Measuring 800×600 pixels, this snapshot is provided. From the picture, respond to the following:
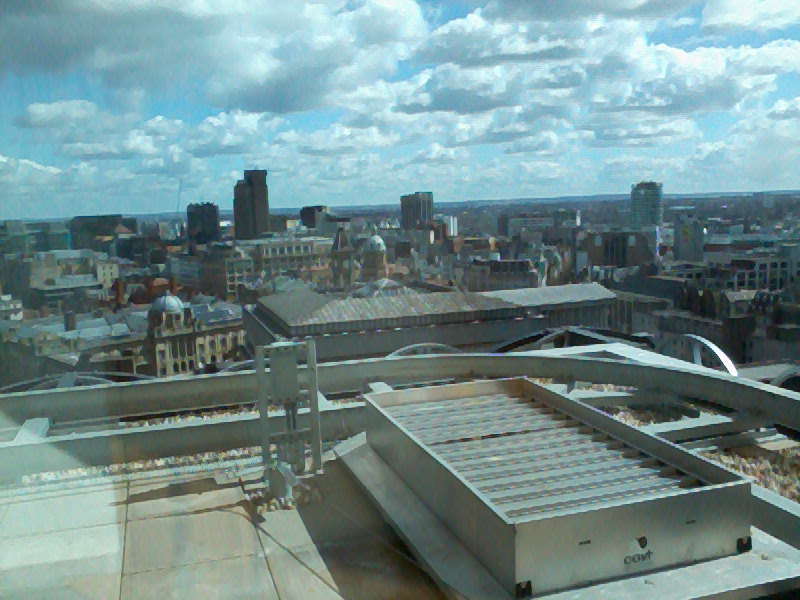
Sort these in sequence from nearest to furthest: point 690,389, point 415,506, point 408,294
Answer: point 415,506 → point 690,389 → point 408,294

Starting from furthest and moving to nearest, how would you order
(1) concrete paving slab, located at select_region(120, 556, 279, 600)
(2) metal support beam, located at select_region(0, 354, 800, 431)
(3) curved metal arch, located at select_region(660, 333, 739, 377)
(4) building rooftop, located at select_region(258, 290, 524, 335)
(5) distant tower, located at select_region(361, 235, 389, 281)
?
(5) distant tower, located at select_region(361, 235, 389, 281)
(4) building rooftop, located at select_region(258, 290, 524, 335)
(3) curved metal arch, located at select_region(660, 333, 739, 377)
(2) metal support beam, located at select_region(0, 354, 800, 431)
(1) concrete paving slab, located at select_region(120, 556, 279, 600)

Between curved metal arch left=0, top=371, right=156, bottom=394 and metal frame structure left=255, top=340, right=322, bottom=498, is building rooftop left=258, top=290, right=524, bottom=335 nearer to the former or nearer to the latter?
curved metal arch left=0, top=371, right=156, bottom=394

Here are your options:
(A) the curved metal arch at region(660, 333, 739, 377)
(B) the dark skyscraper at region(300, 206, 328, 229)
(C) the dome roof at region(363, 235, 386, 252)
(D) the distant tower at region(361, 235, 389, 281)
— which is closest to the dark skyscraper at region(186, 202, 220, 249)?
(B) the dark skyscraper at region(300, 206, 328, 229)

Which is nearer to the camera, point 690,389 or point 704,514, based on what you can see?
point 704,514

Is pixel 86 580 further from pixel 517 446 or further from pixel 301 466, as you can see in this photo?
pixel 517 446

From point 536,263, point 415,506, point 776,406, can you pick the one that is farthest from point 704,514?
point 536,263

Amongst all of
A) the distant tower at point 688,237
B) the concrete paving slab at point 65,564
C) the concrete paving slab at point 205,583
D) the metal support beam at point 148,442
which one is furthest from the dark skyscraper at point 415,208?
the concrete paving slab at point 205,583
